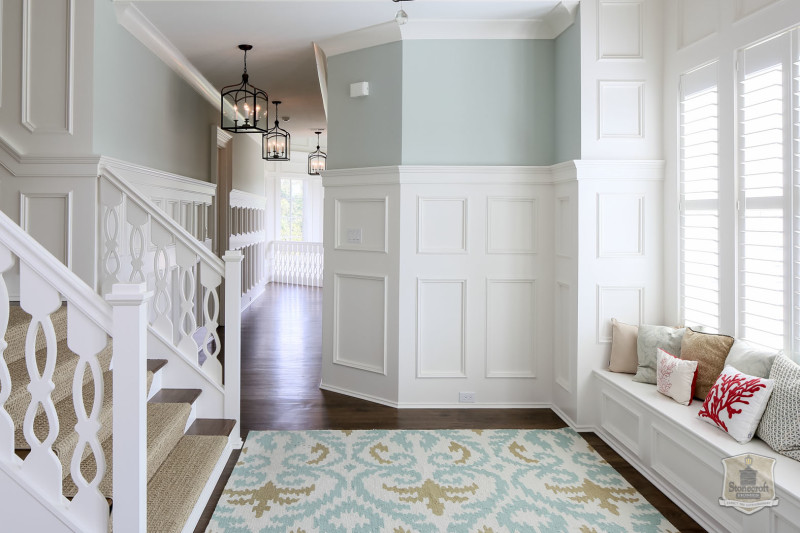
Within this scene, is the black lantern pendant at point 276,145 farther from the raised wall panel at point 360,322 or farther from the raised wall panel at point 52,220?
the raised wall panel at point 52,220

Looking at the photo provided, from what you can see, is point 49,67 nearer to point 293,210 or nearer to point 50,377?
point 50,377

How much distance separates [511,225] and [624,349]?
Answer: 120 centimetres

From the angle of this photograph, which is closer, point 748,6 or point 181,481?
point 181,481

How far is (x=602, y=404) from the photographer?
370 centimetres

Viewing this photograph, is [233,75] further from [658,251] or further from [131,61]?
[658,251]

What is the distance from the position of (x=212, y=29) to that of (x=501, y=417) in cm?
362

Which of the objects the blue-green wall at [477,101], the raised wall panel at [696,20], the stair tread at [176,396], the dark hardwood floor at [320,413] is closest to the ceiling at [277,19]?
the blue-green wall at [477,101]

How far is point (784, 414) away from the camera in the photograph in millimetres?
2420

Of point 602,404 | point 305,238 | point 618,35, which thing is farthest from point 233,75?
point 305,238

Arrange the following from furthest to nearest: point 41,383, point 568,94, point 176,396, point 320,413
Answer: point 320,413 → point 568,94 → point 176,396 → point 41,383

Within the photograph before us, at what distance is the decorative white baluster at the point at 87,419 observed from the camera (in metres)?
1.87

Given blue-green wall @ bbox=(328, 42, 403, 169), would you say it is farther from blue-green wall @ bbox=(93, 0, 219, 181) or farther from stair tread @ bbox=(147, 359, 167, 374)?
stair tread @ bbox=(147, 359, 167, 374)

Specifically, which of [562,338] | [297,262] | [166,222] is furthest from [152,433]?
[297,262]

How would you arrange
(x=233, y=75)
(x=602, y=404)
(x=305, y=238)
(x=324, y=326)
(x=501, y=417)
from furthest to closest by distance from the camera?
(x=305, y=238), (x=233, y=75), (x=324, y=326), (x=501, y=417), (x=602, y=404)
